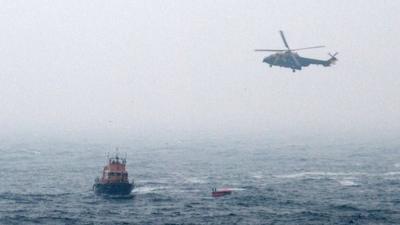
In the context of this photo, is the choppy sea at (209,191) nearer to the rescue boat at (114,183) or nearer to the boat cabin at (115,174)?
the rescue boat at (114,183)

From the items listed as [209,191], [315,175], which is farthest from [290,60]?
[315,175]

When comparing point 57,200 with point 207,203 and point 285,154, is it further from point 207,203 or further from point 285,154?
point 285,154

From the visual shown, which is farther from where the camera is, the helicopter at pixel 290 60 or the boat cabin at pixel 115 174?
the boat cabin at pixel 115 174

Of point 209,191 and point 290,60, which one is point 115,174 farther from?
point 290,60

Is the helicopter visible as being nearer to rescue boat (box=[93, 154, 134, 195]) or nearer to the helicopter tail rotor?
the helicopter tail rotor

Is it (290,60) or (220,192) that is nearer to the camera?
(290,60)

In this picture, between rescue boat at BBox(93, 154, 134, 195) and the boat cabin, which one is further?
the boat cabin

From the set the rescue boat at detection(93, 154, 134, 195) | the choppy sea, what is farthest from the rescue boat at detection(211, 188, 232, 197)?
the rescue boat at detection(93, 154, 134, 195)

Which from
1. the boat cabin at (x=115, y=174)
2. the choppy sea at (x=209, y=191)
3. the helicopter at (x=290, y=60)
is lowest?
the choppy sea at (x=209, y=191)

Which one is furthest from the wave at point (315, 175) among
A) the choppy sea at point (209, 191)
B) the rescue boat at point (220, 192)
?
the rescue boat at point (220, 192)
